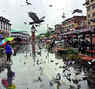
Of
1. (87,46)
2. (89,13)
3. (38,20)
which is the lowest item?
(87,46)

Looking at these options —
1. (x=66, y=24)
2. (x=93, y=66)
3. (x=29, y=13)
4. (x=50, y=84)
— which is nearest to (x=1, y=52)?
(x=29, y=13)

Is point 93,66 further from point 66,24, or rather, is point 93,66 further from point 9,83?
point 66,24

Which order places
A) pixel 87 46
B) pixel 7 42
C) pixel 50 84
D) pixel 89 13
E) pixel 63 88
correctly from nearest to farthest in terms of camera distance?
1. pixel 63 88
2. pixel 50 84
3. pixel 7 42
4. pixel 87 46
5. pixel 89 13

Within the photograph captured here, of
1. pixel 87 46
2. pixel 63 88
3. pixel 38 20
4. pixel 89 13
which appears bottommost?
pixel 63 88

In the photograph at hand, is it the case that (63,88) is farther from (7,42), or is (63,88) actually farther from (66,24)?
(66,24)

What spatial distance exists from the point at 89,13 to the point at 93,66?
5903 centimetres

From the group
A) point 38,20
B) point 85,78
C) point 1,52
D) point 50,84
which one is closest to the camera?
point 50,84

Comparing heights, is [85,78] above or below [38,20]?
below

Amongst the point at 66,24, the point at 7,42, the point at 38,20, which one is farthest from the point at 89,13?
the point at 7,42

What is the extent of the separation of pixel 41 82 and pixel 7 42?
257 inches

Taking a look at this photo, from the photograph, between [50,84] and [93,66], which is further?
[93,66]

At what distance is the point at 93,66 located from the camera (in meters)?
9.53

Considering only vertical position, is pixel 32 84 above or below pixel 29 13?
below

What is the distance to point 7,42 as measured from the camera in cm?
1292
